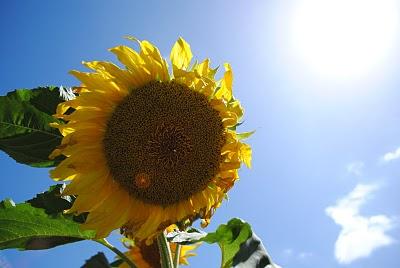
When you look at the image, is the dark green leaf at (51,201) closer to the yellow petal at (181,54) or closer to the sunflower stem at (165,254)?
the sunflower stem at (165,254)

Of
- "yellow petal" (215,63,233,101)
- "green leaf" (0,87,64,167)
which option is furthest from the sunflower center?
"green leaf" (0,87,64,167)

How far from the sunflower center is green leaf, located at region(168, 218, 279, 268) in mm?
288

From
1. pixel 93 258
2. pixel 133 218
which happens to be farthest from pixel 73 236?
pixel 133 218

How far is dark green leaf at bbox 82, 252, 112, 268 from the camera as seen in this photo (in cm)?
396

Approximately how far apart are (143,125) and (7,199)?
107 cm

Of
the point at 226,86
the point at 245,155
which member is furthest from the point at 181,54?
the point at 245,155

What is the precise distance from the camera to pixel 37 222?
3723 mm

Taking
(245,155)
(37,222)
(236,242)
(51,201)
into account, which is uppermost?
(245,155)

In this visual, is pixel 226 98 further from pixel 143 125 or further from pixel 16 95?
pixel 16 95

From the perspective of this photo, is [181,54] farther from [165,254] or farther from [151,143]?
[165,254]

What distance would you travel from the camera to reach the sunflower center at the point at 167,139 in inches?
143

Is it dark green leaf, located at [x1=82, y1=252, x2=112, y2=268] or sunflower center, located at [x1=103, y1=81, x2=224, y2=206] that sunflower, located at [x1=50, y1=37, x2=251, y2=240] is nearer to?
sunflower center, located at [x1=103, y1=81, x2=224, y2=206]

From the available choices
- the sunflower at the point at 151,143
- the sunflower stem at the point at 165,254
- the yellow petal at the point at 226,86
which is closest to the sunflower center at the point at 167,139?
the sunflower at the point at 151,143

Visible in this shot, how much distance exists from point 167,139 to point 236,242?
804 mm
